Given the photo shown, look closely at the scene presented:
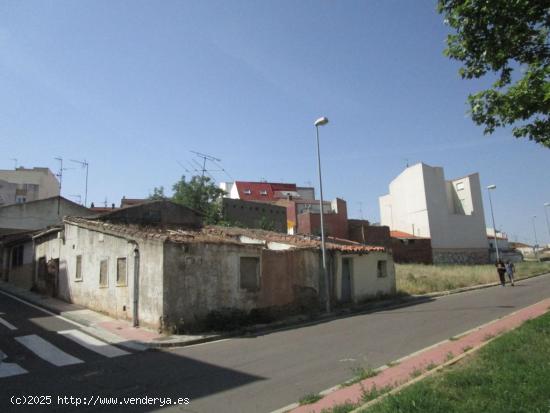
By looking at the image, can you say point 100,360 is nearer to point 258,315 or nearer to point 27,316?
point 258,315

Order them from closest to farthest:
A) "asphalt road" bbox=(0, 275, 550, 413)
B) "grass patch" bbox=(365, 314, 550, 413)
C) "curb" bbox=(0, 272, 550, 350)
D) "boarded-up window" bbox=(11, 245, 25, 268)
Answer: "grass patch" bbox=(365, 314, 550, 413)
"asphalt road" bbox=(0, 275, 550, 413)
"curb" bbox=(0, 272, 550, 350)
"boarded-up window" bbox=(11, 245, 25, 268)

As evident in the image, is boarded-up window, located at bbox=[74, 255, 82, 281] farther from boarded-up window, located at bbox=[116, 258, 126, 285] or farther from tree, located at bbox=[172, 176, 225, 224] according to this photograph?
tree, located at bbox=[172, 176, 225, 224]

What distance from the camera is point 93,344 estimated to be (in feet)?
36.8

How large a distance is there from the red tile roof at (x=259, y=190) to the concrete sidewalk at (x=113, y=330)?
52369 millimetres

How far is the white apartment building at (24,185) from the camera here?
180 ft

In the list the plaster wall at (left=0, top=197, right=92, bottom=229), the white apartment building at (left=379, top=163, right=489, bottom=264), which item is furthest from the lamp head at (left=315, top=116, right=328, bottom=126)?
the white apartment building at (left=379, top=163, right=489, bottom=264)

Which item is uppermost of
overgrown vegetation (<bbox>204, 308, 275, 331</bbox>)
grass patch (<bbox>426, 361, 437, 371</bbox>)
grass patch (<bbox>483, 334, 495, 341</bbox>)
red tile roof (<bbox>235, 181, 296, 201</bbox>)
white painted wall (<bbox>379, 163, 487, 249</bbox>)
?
red tile roof (<bbox>235, 181, 296, 201</bbox>)

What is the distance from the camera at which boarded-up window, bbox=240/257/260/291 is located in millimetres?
15358

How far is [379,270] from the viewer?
2280 cm

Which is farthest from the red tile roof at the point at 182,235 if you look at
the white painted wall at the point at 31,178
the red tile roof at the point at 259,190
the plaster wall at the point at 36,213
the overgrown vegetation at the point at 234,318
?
the red tile roof at the point at 259,190

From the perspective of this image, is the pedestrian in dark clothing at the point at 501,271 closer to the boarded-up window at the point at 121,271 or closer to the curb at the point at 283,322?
the curb at the point at 283,322

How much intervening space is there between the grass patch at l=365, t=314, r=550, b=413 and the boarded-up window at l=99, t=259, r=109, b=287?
13.0 m

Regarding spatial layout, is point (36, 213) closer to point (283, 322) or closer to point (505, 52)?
point (283, 322)

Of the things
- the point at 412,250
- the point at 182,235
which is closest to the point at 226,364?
the point at 182,235
